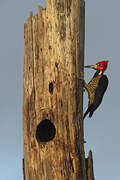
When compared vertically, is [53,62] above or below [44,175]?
above

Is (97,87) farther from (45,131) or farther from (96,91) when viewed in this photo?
(45,131)

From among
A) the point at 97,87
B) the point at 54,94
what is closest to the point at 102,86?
the point at 97,87

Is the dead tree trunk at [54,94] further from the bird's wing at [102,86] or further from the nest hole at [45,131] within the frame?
the bird's wing at [102,86]

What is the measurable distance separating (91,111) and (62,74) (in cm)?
157

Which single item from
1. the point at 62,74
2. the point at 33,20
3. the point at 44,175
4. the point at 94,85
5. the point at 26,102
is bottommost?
the point at 44,175

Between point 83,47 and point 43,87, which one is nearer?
point 43,87

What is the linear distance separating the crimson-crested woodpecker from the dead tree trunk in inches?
48.7

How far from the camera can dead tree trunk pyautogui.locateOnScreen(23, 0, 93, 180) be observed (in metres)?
4.09

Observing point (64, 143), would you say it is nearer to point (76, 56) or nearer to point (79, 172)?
point (79, 172)

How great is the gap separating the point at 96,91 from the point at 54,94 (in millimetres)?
1636

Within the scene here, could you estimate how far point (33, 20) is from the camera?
15.0 ft

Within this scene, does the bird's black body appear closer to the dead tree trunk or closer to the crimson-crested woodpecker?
the crimson-crested woodpecker

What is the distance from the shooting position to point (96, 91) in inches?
226

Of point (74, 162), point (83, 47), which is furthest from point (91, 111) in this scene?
point (74, 162)
